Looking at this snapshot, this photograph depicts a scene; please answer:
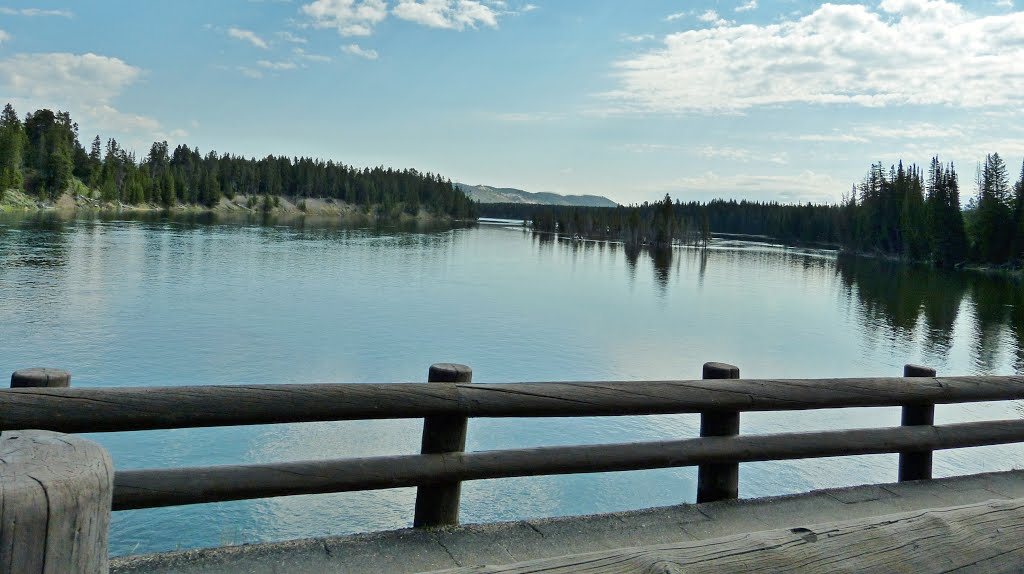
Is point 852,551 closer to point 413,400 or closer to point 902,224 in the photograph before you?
point 413,400

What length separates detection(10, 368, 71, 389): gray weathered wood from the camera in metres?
3.51

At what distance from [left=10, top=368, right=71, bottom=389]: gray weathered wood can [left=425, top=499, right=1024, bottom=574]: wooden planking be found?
2317 mm

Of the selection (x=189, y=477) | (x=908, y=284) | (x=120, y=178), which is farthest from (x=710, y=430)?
(x=120, y=178)

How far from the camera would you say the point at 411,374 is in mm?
22984

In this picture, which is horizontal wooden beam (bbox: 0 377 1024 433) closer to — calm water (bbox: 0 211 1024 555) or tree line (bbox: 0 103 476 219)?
calm water (bbox: 0 211 1024 555)

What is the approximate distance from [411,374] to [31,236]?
48.1 m

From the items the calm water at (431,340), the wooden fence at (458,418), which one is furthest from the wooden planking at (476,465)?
the calm water at (431,340)

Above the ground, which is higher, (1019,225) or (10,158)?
(10,158)

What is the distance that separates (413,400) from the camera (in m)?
3.84

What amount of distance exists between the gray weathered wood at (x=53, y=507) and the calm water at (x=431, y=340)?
9.08 metres

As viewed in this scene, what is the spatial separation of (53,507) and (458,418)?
8.92 ft

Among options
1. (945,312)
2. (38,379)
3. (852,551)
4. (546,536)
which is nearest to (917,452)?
(546,536)

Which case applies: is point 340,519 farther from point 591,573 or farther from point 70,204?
point 70,204

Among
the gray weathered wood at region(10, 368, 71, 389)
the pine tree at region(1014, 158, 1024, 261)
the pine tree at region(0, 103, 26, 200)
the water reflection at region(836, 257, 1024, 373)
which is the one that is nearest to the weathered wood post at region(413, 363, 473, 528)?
the gray weathered wood at region(10, 368, 71, 389)
